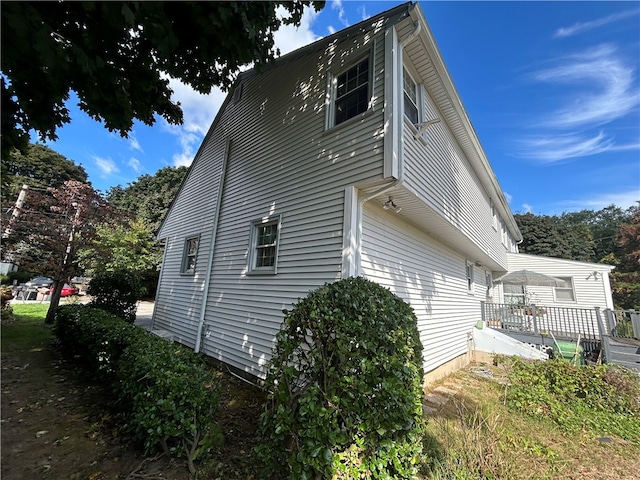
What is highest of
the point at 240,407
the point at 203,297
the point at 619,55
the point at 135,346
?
the point at 619,55

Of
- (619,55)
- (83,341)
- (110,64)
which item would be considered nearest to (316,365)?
(110,64)

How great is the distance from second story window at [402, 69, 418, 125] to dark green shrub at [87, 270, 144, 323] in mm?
10416

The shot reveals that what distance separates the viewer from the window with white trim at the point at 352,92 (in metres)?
4.89

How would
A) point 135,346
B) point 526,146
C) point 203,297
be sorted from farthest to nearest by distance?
point 526,146, point 203,297, point 135,346

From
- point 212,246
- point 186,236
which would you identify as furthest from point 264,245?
point 186,236

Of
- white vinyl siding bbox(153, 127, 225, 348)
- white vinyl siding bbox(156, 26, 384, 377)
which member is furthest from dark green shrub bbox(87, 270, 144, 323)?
white vinyl siding bbox(156, 26, 384, 377)

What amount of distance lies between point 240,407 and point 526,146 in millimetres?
21738

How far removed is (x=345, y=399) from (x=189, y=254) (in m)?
7.85

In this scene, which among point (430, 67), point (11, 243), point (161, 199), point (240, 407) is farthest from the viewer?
point (161, 199)

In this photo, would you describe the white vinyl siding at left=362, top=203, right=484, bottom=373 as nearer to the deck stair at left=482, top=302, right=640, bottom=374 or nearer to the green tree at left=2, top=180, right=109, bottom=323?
the deck stair at left=482, top=302, right=640, bottom=374

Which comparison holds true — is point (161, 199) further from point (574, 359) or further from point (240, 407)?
point (574, 359)

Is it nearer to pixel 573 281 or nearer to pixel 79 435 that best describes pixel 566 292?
pixel 573 281

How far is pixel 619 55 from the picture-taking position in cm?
784

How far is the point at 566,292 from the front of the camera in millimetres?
14375
